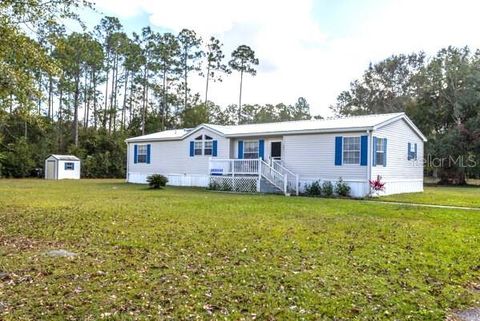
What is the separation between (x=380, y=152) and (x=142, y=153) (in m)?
→ 15.2

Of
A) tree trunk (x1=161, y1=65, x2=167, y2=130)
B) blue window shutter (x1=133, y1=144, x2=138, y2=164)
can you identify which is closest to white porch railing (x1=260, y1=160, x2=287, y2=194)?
blue window shutter (x1=133, y1=144, x2=138, y2=164)

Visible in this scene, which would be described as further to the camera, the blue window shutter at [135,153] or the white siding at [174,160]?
the blue window shutter at [135,153]

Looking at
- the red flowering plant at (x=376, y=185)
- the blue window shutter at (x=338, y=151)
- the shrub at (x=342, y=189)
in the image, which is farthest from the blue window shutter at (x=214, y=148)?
the red flowering plant at (x=376, y=185)

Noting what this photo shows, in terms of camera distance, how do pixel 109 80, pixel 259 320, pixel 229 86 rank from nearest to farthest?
pixel 259 320
pixel 109 80
pixel 229 86

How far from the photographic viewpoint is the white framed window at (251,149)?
22.0m

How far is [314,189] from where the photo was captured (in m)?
18.8

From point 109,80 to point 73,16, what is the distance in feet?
123

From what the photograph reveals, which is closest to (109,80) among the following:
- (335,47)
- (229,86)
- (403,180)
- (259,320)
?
(229,86)

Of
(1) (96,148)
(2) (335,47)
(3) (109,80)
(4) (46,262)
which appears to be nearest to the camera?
(4) (46,262)

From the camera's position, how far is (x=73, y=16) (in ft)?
28.4

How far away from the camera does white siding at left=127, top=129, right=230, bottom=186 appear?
77.0ft

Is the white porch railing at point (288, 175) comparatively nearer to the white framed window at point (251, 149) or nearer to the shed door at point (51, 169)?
the white framed window at point (251, 149)

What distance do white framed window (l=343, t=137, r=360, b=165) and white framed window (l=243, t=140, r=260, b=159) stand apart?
4.97 meters

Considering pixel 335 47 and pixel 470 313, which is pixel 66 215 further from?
pixel 335 47
